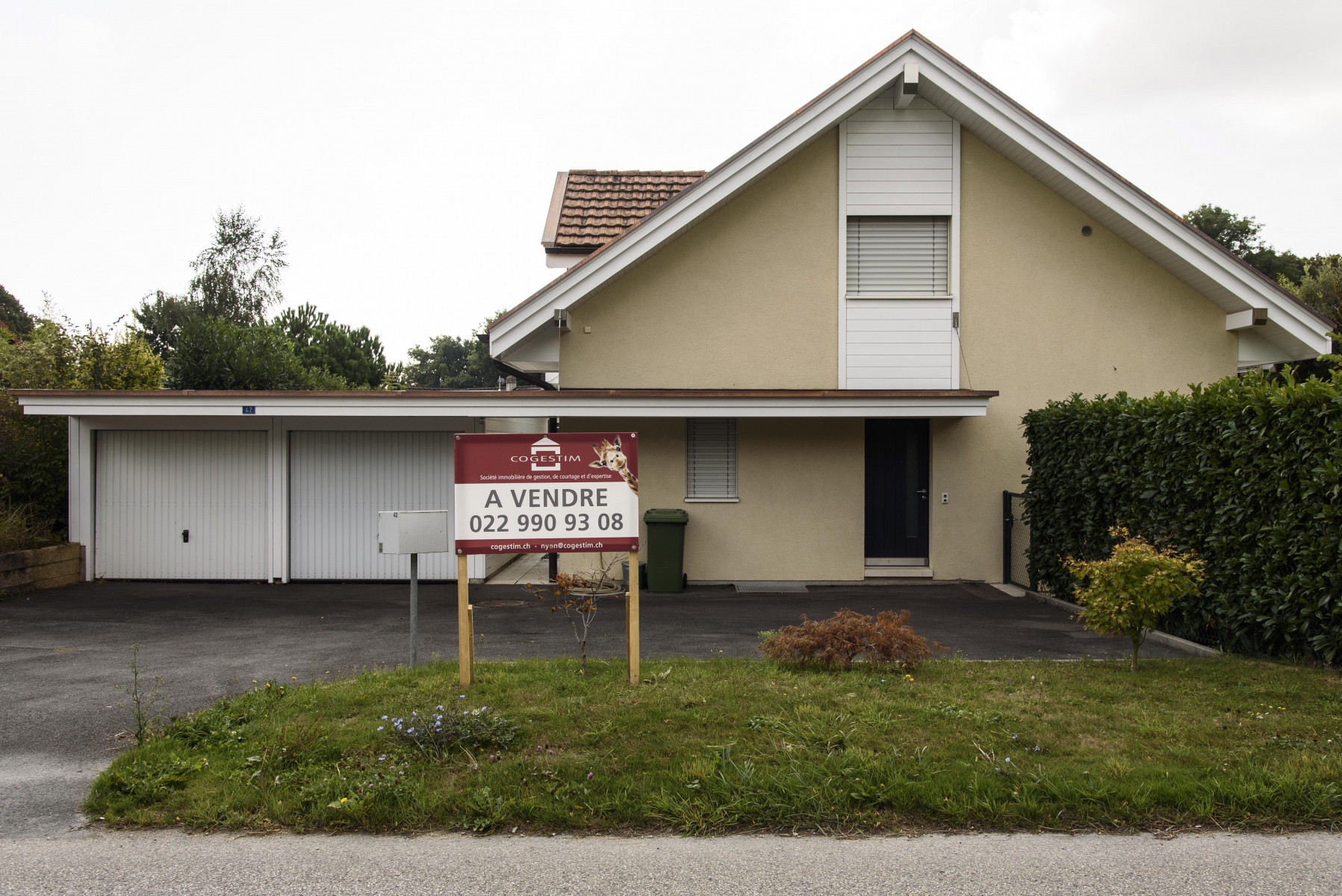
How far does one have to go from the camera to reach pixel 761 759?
16.4 feet

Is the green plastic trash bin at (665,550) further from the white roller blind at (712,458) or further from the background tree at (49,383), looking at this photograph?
the background tree at (49,383)

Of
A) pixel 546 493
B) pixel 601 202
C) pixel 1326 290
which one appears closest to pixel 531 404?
pixel 546 493

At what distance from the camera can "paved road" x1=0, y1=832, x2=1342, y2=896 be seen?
3.82 meters

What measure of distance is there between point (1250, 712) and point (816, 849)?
360 centimetres

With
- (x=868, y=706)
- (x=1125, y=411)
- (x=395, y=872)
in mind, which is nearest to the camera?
(x=395, y=872)

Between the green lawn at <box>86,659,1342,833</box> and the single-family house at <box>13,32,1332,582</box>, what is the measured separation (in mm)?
6742

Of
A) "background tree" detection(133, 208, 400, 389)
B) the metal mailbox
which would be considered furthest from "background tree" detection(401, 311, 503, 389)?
the metal mailbox

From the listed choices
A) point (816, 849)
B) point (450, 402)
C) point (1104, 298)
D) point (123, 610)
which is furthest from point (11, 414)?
point (1104, 298)

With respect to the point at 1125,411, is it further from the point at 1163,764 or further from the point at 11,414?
the point at 11,414

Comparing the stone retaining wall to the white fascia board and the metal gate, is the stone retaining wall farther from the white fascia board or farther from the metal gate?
the metal gate

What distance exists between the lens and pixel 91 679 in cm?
741

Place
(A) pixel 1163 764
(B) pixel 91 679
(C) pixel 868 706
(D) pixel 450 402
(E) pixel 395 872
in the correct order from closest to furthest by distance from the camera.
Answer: (E) pixel 395 872, (A) pixel 1163 764, (C) pixel 868 706, (B) pixel 91 679, (D) pixel 450 402

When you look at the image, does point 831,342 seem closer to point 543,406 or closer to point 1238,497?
point 543,406

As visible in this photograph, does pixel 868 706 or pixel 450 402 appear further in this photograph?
pixel 450 402
